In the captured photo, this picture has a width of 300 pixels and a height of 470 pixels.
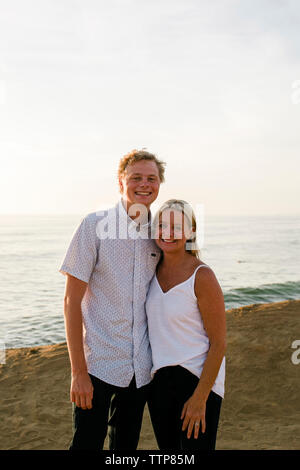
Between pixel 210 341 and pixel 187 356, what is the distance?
17 centimetres

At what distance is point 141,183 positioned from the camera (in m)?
2.90

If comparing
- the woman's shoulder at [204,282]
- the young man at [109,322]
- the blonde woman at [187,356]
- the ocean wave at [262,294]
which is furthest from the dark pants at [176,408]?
the ocean wave at [262,294]

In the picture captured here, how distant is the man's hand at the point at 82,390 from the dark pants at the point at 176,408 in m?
0.41

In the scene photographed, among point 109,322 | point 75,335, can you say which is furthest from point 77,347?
point 109,322

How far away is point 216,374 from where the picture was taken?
2.64m

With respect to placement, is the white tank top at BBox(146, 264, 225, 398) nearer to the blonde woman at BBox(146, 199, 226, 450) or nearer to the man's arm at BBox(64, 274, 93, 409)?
the blonde woman at BBox(146, 199, 226, 450)

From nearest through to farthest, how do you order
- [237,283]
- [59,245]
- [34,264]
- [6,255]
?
1. [237,283]
2. [34,264]
3. [6,255]
4. [59,245]

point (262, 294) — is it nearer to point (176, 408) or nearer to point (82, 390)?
point (176, 408)

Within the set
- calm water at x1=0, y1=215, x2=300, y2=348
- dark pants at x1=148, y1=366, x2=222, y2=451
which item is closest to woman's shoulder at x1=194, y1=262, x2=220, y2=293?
dark pants at x1=148, y1=366, x2=222, y2=451

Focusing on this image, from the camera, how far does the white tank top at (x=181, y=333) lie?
8.83 feet

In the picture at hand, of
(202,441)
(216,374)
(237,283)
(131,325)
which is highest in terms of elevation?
(131,325)
